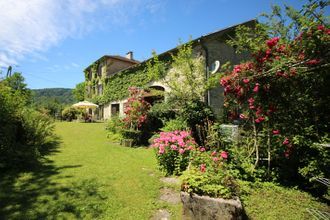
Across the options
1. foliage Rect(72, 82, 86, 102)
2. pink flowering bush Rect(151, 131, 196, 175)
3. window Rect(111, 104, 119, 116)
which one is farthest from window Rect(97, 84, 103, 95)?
pink flowering bush Rect(151, 131, 196, 175)

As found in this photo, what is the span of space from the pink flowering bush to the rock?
2022 mm

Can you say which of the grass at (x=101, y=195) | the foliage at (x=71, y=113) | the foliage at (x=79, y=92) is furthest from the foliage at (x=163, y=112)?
the foliage at (x=79, y=92)

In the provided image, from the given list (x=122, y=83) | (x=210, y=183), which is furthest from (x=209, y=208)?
(x=122, y=83)

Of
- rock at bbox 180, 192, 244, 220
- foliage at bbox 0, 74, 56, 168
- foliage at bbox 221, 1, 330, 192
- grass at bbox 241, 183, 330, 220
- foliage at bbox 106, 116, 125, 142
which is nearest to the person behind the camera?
rock at bbox 180, 192, 244, 220

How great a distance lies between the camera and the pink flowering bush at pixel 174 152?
17.5 feet

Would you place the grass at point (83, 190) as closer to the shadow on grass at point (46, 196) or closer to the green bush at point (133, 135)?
the shadow on grass at point (46, 196)

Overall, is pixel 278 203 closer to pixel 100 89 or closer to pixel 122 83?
pixel 122 83

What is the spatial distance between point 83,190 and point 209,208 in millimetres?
2745

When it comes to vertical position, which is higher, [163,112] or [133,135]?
[163,112]

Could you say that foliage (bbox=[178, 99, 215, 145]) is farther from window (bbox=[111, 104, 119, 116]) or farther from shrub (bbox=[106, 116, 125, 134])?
window (bbox=[111, 104, 119, 116])

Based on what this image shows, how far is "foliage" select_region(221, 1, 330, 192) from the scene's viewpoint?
425 centimetres

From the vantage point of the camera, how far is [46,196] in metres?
3.88

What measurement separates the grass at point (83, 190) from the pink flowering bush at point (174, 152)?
41 centimetres

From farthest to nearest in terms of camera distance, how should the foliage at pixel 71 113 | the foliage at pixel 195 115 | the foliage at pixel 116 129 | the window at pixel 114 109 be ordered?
the foliage at pixel 71 113 → the window at pixel 114 109 → the foliage at pixel 116 129 → the foliage at pixel 195 115
